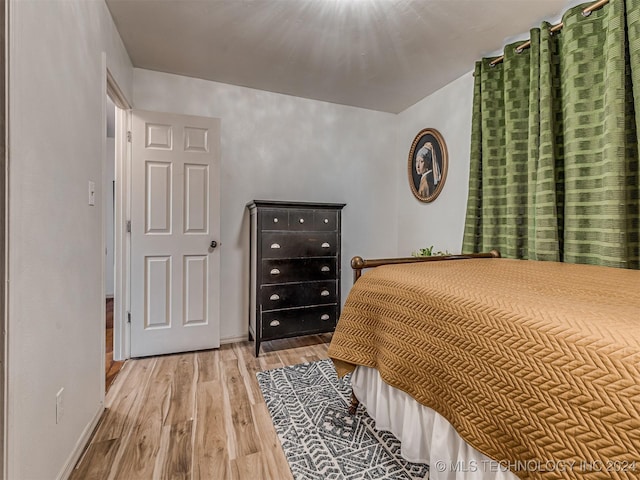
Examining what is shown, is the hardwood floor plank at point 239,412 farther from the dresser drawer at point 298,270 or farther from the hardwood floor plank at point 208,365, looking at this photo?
the dresser drawer at point 298,270

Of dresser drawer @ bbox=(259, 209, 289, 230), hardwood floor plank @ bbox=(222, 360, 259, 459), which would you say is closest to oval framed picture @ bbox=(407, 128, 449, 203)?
dresser drawer @ bbox=(259, 209, 289, 230)

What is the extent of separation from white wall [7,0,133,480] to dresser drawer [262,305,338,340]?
121 centimetres

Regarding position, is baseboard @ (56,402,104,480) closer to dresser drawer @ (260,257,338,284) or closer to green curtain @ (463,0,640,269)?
dresser drawer @ (260,257,338,284)

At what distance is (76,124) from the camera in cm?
142

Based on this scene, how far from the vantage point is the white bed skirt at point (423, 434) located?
0.95 meters

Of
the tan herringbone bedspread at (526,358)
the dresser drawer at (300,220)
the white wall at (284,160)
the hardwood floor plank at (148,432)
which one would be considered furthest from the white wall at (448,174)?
the hardwood floor plank at (148,432)

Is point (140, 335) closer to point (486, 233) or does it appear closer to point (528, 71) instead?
point (486, 233)

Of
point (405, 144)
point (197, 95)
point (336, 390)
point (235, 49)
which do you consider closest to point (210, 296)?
point (336, 390)

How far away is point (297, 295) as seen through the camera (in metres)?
2.71

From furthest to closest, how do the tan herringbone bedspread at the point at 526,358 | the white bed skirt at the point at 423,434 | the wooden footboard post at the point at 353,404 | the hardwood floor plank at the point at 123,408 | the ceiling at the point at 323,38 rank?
the ceiling at the point at 323,38
the wooden footboard post at the point at 353,404
the hardwood floor plank at the point at 123,408
the white bed skirt at the point at 423,434
the tan herringbone bedspread at the point at 526,358

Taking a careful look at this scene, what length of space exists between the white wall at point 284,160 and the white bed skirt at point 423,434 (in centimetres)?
180

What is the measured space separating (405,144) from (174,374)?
10.8ft

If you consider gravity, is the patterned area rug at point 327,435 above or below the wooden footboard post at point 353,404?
below

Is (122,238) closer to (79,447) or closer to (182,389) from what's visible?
(182,389)
